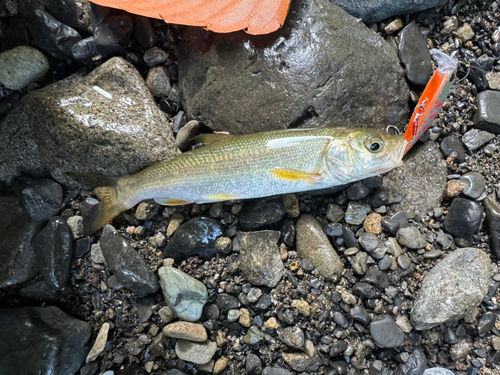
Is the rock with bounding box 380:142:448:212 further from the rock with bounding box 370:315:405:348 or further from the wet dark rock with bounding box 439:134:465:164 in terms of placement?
the rock with bounding box 370:315:405:348

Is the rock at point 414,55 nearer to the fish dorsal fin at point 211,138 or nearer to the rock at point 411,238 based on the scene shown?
the rock at point 411,238

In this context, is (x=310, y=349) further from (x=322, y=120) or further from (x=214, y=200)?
(x=322, y=120)

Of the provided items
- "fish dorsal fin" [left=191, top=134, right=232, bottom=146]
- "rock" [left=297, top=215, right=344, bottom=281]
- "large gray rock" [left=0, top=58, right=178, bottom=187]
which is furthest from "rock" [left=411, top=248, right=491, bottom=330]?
"large gray rock" [left=0, top=58, right=178, bottom=187]

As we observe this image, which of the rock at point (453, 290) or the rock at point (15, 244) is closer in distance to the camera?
the rock at point (453, 290)

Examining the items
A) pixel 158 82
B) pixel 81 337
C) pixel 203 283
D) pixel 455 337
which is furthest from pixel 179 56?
pixel 455 337

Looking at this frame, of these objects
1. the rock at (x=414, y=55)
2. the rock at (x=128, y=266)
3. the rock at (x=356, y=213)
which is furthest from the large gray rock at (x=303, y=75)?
the rock at (x=128, y=266)

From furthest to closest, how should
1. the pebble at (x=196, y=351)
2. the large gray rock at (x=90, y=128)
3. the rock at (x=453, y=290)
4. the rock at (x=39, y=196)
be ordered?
the rock at (x=39, y=196)
the large gray rock at (x=90, y=128)
the pebble at (x=196, y=351)
the rock at (x=453, y=290)

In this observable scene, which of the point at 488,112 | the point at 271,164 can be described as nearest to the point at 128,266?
the point at 271,164
